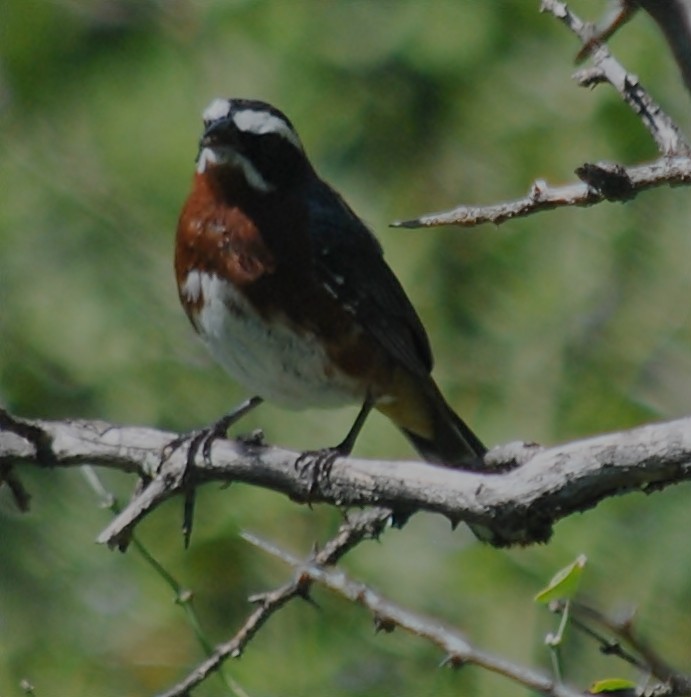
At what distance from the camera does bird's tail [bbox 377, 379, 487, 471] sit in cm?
540

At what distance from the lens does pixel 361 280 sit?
541 cm

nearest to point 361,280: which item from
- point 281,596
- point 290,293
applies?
point 290,293

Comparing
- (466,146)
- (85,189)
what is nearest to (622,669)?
(466,146)

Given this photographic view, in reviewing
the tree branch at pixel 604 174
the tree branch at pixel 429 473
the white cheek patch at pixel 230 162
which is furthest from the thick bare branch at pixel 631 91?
the white cheek patch at pixel 230 162

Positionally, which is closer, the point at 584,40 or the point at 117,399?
the point at 584,40

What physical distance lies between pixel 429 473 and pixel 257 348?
1.50 meters

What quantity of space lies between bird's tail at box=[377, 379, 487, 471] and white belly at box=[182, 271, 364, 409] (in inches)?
12.0

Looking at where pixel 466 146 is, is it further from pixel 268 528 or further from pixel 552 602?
pixel 552 602

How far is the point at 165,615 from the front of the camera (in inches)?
240

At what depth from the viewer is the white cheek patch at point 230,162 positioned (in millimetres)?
5125

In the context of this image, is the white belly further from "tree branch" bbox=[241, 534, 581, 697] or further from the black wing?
"tree branch" bbox=[241, 534, 581, 697]

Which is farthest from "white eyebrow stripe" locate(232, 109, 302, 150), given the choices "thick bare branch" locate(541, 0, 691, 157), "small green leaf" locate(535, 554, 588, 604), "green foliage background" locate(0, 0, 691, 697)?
"small green leaf" locate(535, 554, 588, 604)

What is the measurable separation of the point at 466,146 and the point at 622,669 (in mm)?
2734

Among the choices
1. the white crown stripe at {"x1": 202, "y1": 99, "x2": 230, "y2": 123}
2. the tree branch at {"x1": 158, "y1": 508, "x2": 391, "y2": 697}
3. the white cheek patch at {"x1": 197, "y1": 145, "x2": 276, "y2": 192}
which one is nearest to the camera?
the tree branch at {"x1": 158, "y1": 508, "x2": 391, "y2": 697}
